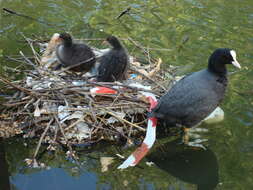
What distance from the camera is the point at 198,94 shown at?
4.62m

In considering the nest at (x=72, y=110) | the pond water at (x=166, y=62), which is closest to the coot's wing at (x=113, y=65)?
the nest at (x=72, y=110)

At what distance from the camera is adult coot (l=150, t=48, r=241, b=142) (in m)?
4.64

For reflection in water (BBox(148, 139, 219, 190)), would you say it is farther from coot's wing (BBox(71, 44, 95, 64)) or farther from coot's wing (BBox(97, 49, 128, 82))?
coot's wing (BBox(71, 44, 95, 64))

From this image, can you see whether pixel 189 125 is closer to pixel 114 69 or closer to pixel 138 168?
pixel 138 168

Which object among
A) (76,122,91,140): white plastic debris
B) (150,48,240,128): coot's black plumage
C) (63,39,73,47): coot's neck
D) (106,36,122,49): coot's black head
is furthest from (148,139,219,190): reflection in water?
(63,39,73,47): coot's neck

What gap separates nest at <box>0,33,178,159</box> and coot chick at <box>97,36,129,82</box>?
0.15 m

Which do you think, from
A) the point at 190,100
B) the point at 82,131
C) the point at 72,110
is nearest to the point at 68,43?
the point at 72,110

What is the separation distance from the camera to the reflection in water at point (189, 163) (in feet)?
15.1

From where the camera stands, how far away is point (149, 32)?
7492mm

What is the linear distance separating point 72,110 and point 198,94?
55.4 inches

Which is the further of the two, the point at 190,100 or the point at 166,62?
the point at 166,62

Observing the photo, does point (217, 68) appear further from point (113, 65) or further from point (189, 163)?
point (113, 65)

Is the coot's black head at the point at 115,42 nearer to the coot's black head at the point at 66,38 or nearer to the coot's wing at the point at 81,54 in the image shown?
the coot's wing at the point at 81,54

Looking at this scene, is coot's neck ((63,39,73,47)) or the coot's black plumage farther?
coot's neck ((63,39,73,47))
